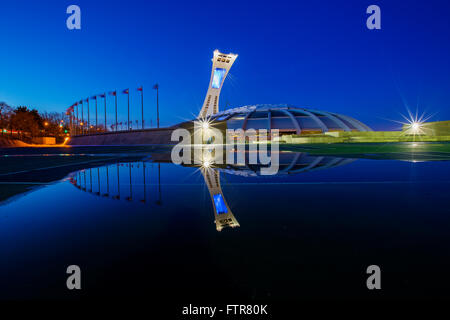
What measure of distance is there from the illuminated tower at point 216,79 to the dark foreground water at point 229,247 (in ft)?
244

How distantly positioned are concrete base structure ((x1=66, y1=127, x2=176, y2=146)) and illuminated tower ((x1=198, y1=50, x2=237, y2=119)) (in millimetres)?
27438

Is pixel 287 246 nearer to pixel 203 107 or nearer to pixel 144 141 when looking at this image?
pixel 144 141

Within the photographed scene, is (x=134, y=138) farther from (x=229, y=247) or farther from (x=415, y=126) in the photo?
(x=229, y=247)

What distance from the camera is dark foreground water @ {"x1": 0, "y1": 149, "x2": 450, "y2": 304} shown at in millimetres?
1854

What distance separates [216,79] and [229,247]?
81.5 metres

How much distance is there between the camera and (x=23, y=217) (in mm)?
3582

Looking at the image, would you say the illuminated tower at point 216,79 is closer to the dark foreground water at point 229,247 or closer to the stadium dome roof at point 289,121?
the stadium dome roof at point 289,121

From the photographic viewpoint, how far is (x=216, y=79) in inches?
3135

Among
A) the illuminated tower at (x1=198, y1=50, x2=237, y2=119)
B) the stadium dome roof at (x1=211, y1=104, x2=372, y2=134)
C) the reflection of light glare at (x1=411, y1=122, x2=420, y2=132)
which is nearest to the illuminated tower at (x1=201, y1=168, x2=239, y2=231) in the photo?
the reflection of light glare at (x1=411, y1=122, x2=420, y2=132)

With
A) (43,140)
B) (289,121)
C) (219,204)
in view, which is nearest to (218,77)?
(289,121)

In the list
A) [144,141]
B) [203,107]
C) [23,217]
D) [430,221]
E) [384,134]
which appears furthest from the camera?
[203,107]

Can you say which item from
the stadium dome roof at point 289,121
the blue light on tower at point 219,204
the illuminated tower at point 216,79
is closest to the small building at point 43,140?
the illuminated tower at point 216,79
